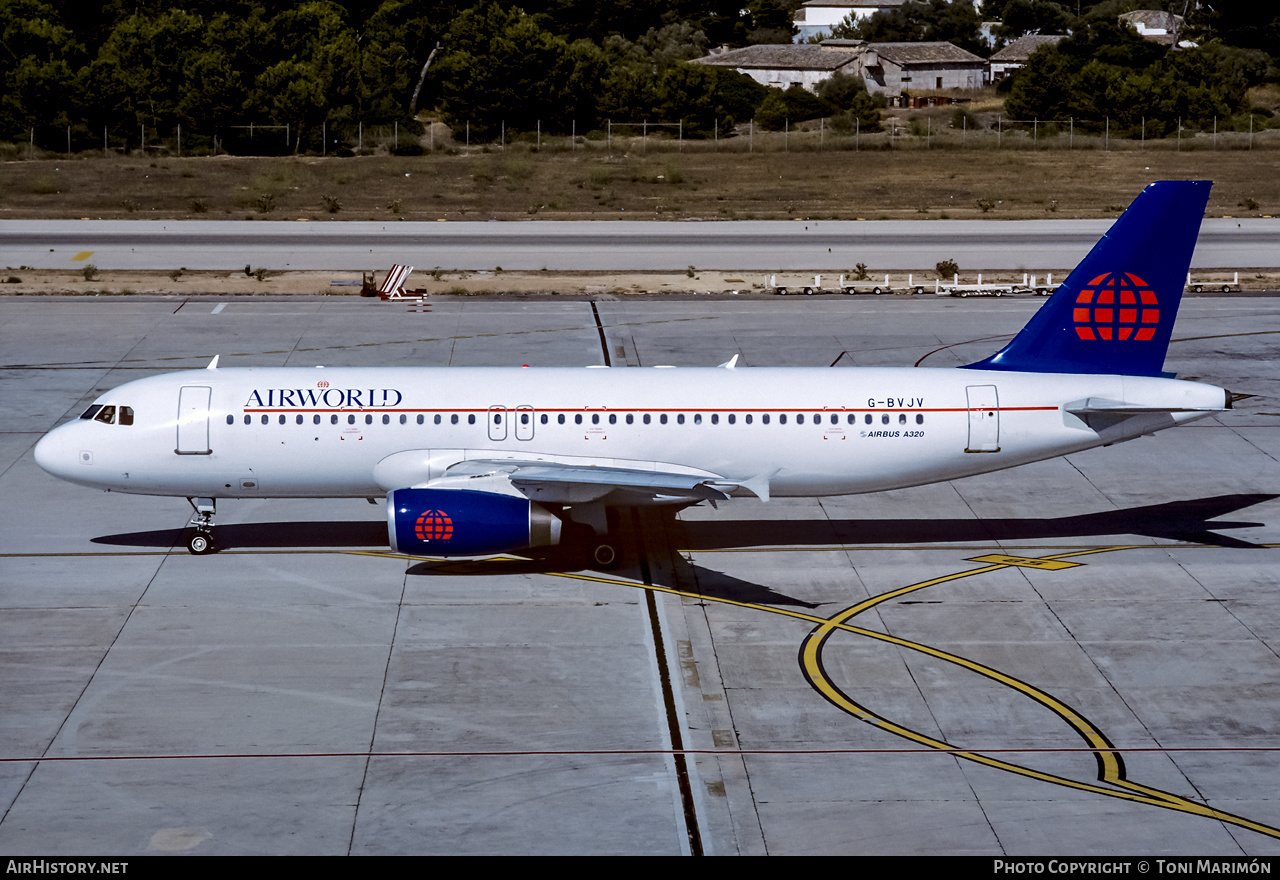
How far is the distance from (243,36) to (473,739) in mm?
109271

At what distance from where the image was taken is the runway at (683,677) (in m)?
20.0

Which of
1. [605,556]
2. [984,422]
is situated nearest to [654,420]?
[605,556]

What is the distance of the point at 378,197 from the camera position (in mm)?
101250

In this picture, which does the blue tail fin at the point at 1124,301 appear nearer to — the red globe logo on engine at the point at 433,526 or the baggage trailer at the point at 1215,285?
the red globe logo on engine at the point at 433,526

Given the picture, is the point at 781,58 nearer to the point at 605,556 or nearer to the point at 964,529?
the point at 964,529

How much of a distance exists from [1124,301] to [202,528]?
21.9m

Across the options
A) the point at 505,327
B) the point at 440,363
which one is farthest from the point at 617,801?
the point at 505,327

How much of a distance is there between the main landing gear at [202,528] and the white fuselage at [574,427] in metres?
0.71

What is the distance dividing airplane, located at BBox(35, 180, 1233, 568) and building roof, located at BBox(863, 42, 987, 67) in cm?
14526

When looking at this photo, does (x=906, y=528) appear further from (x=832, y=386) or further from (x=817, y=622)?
(x=817, y=622)

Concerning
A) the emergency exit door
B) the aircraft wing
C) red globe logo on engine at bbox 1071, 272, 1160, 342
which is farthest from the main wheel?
red globe logo on engine at bbox 1071, 272, 1160, 342

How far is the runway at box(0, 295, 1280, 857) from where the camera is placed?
20.0 m

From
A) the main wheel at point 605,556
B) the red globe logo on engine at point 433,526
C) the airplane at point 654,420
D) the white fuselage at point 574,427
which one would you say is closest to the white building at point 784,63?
the airplane at point 654,420

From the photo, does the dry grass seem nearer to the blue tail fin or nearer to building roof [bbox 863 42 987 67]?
building roof [bbox 863 42 987 67]
